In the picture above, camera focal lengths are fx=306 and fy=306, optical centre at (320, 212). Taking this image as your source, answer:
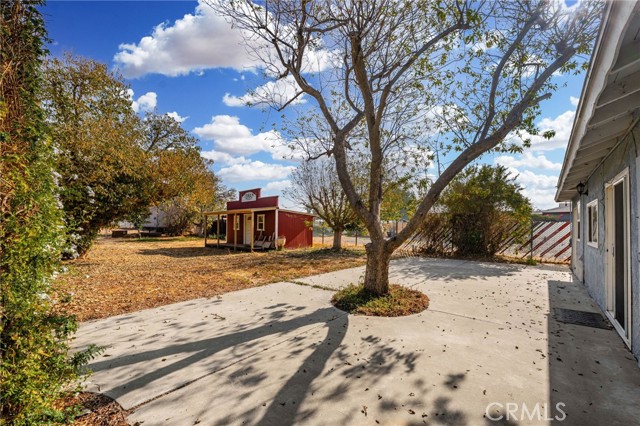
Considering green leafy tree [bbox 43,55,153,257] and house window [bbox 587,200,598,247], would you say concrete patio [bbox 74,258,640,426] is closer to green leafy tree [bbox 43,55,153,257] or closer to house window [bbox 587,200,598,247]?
house window [bbox 587,200,598,247]

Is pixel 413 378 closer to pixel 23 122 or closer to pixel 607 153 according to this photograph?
pixel 23 122

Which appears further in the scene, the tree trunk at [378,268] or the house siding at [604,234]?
the tree trunk at [378,268]

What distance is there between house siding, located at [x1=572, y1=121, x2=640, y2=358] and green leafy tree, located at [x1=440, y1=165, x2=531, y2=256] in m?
2.78

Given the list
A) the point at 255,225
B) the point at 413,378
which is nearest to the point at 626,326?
the point at 413,378

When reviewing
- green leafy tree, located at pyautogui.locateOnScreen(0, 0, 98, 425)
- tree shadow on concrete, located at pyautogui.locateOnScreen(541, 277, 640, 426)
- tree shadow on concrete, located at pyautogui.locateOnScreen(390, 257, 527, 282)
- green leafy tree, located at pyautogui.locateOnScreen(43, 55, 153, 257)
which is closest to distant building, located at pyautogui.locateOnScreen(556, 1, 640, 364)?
tree shadow on concrete, located at pyautogui.locateOnScreen(541, 277, 640, 426)

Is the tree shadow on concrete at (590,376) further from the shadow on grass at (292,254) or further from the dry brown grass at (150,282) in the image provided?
the shadow on grass at (292,254)

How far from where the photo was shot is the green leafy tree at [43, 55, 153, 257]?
9.45m

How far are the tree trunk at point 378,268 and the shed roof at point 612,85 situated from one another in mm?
3206

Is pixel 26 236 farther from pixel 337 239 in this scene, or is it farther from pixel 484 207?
pixel 337 239

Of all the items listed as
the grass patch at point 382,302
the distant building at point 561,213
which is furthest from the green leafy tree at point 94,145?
the distant building at point 561,213

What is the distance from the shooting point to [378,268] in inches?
224

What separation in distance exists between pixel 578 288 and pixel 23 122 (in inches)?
369

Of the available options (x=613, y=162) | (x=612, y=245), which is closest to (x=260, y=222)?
(x=612, y=245)

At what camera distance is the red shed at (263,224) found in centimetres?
1708
